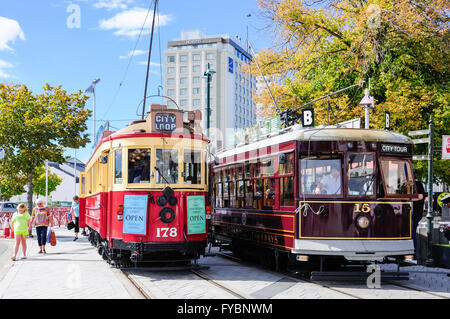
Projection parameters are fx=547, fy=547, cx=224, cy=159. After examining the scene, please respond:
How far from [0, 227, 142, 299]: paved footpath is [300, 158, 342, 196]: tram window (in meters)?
3.67

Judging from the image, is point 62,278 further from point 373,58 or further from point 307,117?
point 373,58

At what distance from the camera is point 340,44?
22.6 metres

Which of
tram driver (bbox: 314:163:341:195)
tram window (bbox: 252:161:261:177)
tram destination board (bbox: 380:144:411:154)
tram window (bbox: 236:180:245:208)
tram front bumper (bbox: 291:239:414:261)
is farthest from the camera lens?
tram window (bbox: 236:180:245:208)

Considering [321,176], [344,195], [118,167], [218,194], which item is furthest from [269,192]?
[218,194]

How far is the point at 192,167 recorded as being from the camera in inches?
449

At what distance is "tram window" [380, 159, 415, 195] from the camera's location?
10148 mm

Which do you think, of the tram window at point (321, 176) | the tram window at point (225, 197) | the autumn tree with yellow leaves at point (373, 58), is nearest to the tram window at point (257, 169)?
the tram window at point (321, 176)

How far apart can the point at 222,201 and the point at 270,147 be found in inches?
154

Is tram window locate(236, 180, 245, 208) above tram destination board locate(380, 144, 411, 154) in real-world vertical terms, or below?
below

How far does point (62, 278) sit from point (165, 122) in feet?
12.1

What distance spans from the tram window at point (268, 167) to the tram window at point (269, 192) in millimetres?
126

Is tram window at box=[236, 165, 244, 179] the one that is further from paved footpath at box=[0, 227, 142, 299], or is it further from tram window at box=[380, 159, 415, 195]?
tram window at box=[380, 159, 415, 195]

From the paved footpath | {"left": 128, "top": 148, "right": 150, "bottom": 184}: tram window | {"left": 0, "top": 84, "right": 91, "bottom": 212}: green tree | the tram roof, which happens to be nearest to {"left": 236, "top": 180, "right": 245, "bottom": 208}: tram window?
the tram roof

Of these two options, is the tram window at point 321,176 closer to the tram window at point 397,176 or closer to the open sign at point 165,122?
the tram window at point 397,176
